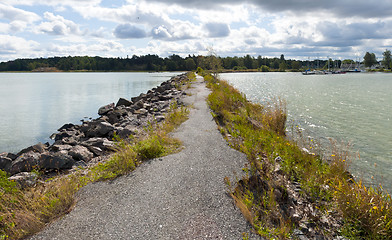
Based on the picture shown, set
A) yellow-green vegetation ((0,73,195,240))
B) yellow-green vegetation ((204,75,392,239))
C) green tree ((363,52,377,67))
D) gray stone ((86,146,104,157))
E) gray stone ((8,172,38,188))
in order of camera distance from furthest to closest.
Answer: green tree ((363,52,377,67)), gray stone ((86,146,104,157)), gray stone ((8,172,38,188)), yellow-green vegetation ((0,73,195,240)), yellow-green vegetation ((204,75,392,239))

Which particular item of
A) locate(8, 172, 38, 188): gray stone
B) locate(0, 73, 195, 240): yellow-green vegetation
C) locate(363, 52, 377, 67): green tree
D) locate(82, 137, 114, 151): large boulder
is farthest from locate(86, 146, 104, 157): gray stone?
locate(363, 52, 377, 67): green tree

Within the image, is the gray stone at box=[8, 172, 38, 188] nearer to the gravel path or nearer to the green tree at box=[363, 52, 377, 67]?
the gravel path

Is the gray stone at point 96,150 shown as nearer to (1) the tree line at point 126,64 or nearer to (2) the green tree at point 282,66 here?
(1) the tree line at point 126,64

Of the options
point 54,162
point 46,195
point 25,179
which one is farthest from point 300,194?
point 54,162

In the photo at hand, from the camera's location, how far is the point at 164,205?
5.34 metres

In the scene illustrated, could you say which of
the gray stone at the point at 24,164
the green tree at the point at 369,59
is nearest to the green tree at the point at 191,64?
the green tree at the point at 369,59

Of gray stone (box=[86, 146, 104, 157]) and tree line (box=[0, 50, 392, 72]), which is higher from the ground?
tree line (box=[0, 50, 392, 72])

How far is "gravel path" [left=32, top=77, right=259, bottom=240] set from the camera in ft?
15.1

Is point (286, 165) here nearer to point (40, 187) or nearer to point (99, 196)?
point (99, 196)

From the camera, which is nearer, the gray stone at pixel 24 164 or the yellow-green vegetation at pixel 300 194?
the yellow-green vegetation at pixel 300 194

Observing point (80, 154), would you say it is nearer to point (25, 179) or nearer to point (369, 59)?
point (25, 179)

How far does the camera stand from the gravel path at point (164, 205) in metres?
4.61

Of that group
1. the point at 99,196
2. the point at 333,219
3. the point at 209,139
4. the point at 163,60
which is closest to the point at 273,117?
the point at 209,139

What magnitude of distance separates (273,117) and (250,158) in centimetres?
595
